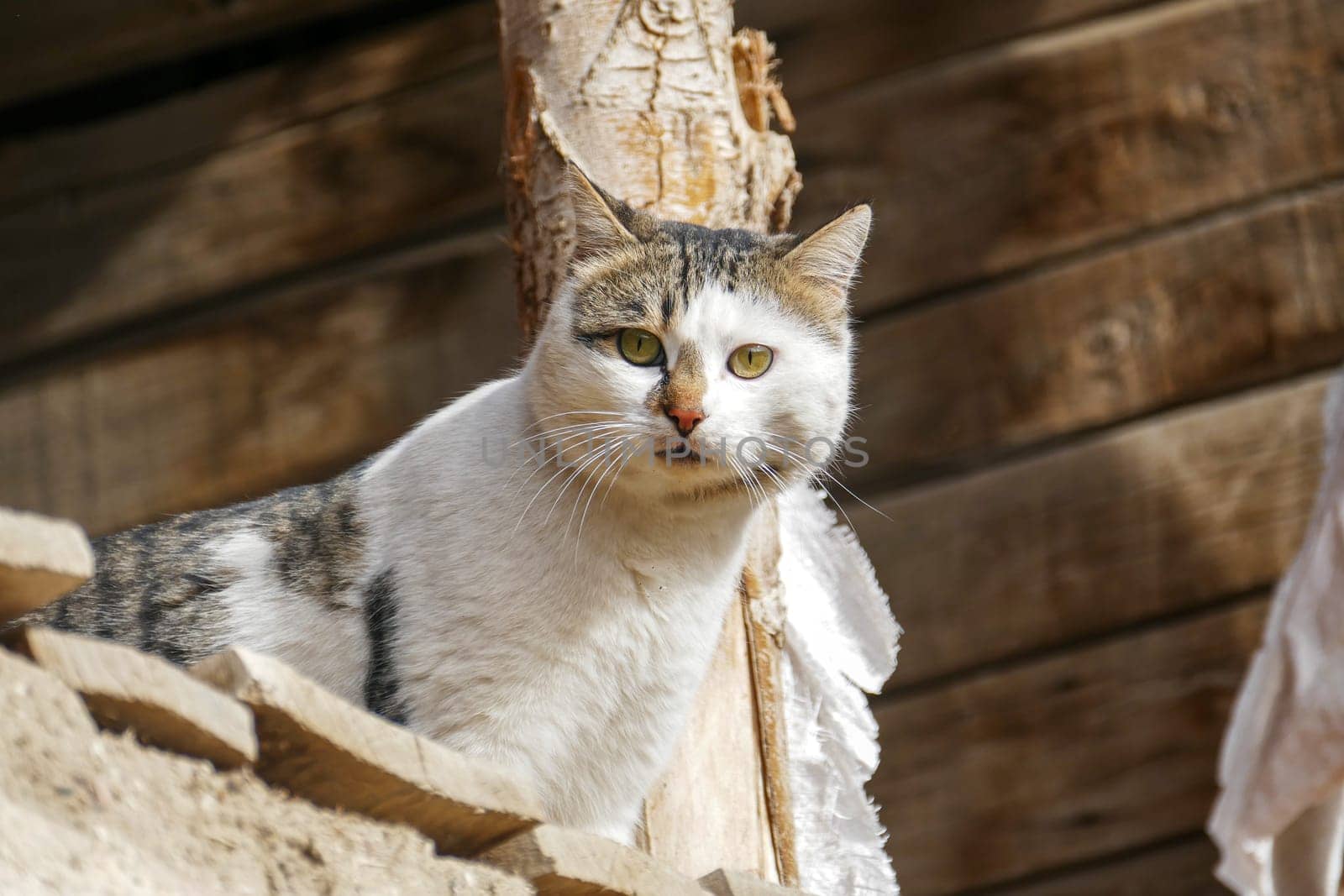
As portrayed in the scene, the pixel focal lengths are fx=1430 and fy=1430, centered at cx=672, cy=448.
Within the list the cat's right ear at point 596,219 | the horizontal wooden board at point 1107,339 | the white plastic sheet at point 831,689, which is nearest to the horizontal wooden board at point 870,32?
the horizontal wooden board at point 1107,339

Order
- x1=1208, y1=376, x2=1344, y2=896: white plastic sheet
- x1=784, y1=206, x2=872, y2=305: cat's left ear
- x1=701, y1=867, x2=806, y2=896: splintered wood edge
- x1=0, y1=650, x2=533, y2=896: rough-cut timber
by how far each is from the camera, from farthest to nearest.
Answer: x1=1208, y1=376, x2=1344, y2=896: white plastic sheet
x1=784, y1=206, x2=872, y2=305: cat's left ear
x1=701, y1=867, x2=806, y2=896: splintered wood edge
x1=0, y1=650, x2=533, y2=896: rough-cut timber

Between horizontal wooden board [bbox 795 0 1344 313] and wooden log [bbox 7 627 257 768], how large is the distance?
9.23 feet

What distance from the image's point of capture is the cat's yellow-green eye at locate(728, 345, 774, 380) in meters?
2.13

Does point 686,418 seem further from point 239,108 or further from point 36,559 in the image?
point 239,108

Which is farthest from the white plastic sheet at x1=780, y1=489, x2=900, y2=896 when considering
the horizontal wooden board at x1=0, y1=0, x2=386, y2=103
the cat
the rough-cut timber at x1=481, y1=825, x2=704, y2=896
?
the horizontal wooden board at x1=0, y1=0, x2=386, y2=103

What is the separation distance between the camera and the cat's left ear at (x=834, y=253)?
2283 mm

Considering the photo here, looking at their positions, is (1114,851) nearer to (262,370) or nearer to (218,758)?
(262,370)

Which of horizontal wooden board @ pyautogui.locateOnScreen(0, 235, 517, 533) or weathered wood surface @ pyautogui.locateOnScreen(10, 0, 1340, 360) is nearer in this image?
weathered wood surface @ pyautogui.locateOnScreen(10, 0, 1340, 360)

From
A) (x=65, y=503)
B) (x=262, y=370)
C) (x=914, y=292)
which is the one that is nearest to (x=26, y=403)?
(x=65, y=503)

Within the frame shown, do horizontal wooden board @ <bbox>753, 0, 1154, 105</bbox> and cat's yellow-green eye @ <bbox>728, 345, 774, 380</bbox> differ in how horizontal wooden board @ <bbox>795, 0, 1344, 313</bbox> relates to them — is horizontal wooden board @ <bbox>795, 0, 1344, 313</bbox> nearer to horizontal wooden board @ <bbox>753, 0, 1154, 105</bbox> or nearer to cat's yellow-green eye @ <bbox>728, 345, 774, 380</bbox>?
horizontal wooden board @ <bbox>753, 0, 1154, 105</bbox>

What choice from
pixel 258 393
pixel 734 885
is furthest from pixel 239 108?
pixel 734 885

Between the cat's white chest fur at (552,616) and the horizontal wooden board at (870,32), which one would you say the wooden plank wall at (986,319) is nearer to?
the horizontal wooden board at (870,32)

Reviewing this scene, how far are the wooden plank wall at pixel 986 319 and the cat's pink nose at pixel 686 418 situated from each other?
5.86 feet

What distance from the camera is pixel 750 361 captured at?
7.04 ft
